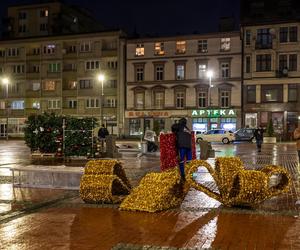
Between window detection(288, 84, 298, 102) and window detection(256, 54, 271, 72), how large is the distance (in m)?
3.24

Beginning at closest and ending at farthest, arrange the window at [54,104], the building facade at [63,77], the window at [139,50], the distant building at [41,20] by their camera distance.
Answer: the window at [139,50] → the building facade at [63,77] → the window at [54,104] → the distant building at [41,20]

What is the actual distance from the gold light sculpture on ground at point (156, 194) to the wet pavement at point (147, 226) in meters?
0.17

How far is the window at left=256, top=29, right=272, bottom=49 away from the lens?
5700 cm

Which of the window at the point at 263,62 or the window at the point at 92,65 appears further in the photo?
the window at the point at 92,65

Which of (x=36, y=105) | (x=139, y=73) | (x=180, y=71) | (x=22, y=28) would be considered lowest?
(x=36, y=105)

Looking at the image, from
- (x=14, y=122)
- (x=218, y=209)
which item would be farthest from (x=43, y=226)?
(x=14, y=122)

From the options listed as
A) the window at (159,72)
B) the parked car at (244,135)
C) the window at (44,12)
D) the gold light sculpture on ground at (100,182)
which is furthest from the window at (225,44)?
the gold light sculpture on ground at (100,182)

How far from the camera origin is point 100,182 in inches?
385

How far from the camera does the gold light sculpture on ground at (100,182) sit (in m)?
9.73

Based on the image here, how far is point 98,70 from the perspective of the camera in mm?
64188

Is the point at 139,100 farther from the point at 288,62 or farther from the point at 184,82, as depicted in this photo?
the point at 288,62

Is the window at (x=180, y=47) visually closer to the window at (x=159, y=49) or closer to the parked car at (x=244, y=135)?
the window at (x=159, y=49)

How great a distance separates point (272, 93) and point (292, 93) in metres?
2.22

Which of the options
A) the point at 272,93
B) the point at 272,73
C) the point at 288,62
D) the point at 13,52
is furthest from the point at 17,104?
the point at 288,62
